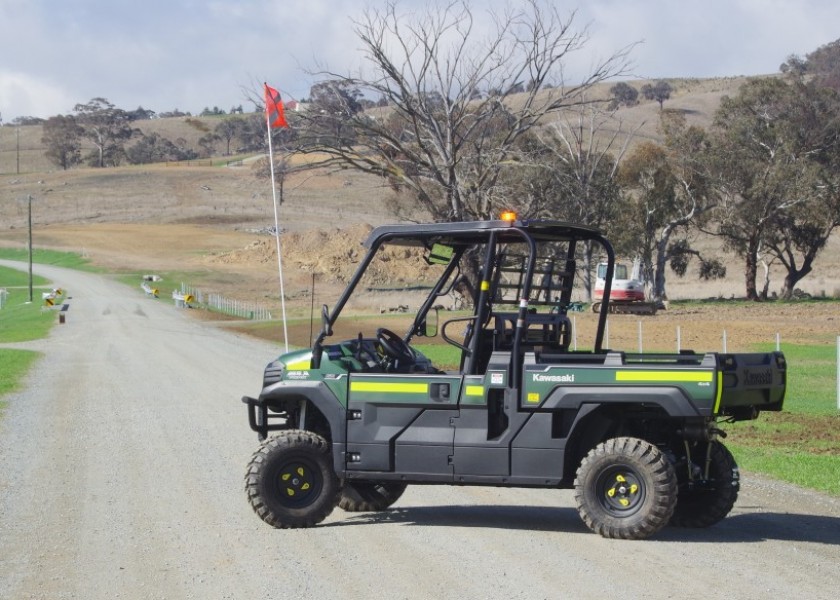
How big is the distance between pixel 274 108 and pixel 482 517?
861 inches

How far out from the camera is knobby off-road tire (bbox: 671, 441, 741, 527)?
1039 centimetres

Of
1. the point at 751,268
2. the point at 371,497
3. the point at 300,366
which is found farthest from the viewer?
the point at 751,268

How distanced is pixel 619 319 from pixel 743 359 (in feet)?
134

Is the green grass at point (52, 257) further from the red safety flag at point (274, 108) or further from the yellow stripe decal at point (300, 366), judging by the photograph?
the yellow stripe decal at point (300, 366)

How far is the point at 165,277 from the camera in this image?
83312 millimetres

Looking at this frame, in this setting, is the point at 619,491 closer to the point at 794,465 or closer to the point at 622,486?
the point at 622,486

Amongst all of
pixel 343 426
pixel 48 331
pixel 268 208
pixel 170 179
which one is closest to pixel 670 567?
pixel 343 426

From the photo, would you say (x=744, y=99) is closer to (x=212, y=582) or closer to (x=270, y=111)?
(x=270, y=111)

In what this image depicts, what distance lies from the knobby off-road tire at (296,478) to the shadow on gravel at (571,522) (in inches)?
11.6

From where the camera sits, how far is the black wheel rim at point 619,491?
32.3 feet

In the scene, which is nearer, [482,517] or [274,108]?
[482,517]

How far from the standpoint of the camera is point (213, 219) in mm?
118625

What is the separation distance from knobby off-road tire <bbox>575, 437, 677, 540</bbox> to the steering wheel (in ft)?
6.89

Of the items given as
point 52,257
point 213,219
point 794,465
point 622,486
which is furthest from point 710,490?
point 213,219
